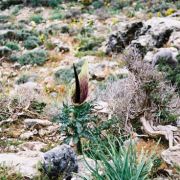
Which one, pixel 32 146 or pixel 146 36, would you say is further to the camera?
pixel 146 36

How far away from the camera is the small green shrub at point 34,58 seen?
460 inches

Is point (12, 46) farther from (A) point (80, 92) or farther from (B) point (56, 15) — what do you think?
(A) point (80, 92)

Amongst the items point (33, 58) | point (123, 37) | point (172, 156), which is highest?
point (172, 156)

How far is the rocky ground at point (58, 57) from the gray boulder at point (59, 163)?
0.17 feet

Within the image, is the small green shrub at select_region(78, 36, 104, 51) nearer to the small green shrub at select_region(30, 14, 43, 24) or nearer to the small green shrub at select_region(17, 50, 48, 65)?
the small green shrub at select_region(17, 50, 48, 65)

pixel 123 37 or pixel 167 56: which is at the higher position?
pixel 167 56

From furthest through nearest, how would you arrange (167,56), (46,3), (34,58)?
(46,3), (34,58), (167,56)

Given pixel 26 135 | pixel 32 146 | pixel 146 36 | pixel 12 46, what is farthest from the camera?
pixel 12 46

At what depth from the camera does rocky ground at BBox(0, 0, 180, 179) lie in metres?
4.95

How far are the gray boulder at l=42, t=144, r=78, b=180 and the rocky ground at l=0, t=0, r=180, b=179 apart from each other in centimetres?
5

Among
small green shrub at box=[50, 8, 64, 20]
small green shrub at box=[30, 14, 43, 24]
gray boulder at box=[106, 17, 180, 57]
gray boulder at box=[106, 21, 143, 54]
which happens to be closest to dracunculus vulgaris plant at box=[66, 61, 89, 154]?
gray boulder at box=[106, 17, 180, 57]

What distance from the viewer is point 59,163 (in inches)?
151

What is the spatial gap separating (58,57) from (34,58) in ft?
2.51

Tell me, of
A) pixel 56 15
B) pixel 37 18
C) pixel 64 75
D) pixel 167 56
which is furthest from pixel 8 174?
pixel 56 15
